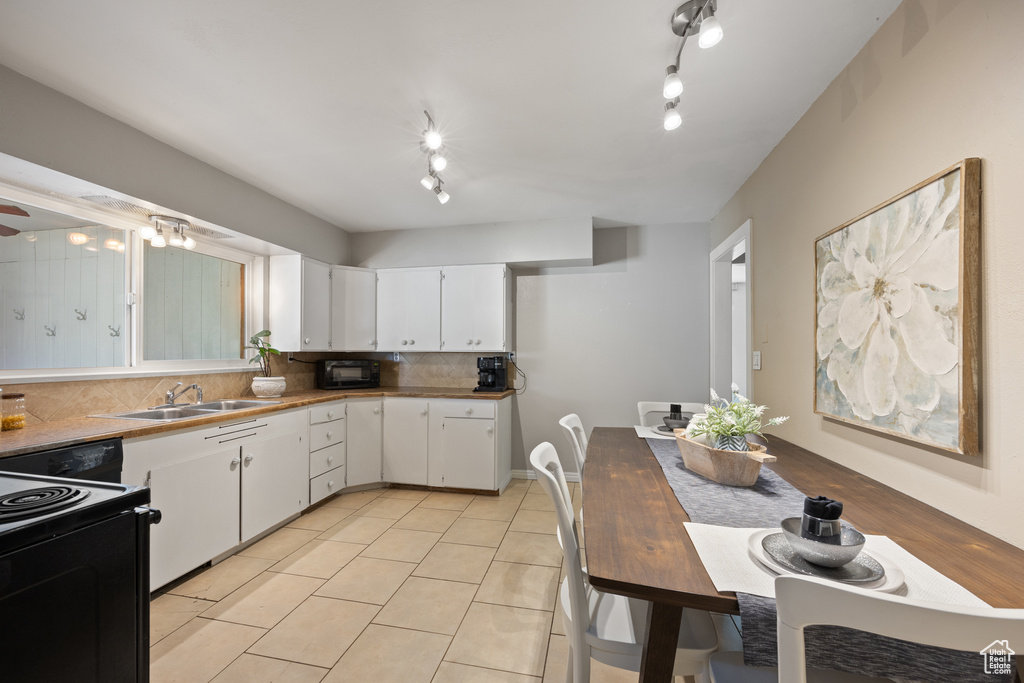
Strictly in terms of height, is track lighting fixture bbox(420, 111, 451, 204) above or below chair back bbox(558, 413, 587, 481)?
above

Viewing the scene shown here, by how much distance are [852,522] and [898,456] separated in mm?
473

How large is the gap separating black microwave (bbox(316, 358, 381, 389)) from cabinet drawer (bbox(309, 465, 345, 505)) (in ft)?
2.64

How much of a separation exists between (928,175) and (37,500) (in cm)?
249

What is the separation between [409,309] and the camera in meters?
4.03

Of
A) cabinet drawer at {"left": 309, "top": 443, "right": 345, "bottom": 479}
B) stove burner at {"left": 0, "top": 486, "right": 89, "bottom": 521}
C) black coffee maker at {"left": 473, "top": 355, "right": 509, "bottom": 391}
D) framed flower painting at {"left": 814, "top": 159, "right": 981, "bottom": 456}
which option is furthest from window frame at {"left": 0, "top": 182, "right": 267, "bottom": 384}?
framed flower painting at {"left": 814, "top": 159, "right": 981, "bottom": 456}

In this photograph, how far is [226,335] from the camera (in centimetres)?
332

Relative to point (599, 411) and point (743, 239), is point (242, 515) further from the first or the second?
point (743, 239)

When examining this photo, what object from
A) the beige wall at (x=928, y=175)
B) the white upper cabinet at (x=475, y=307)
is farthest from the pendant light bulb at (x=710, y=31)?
the white upper cabinet at (x=475, y=307)

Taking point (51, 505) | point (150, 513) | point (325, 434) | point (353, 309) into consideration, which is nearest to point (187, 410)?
point (325, 434)

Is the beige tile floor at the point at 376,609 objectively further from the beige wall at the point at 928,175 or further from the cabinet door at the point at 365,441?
the beige wall at the point at 928,175

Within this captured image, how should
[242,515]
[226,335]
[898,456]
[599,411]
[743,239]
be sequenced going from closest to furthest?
[898,456] < [242,515] < [743,239] < [226,335] < [599,411]

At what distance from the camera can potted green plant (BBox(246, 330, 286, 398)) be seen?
10.6 feet

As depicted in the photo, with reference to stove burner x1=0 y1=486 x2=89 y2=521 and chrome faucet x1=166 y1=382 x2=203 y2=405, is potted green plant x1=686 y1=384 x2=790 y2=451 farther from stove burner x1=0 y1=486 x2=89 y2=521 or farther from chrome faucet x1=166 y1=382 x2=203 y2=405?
chrome faucet x1=166 y1=382 x2=203 y2=405

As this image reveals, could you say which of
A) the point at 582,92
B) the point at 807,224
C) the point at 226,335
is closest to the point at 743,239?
the point at 807,224
